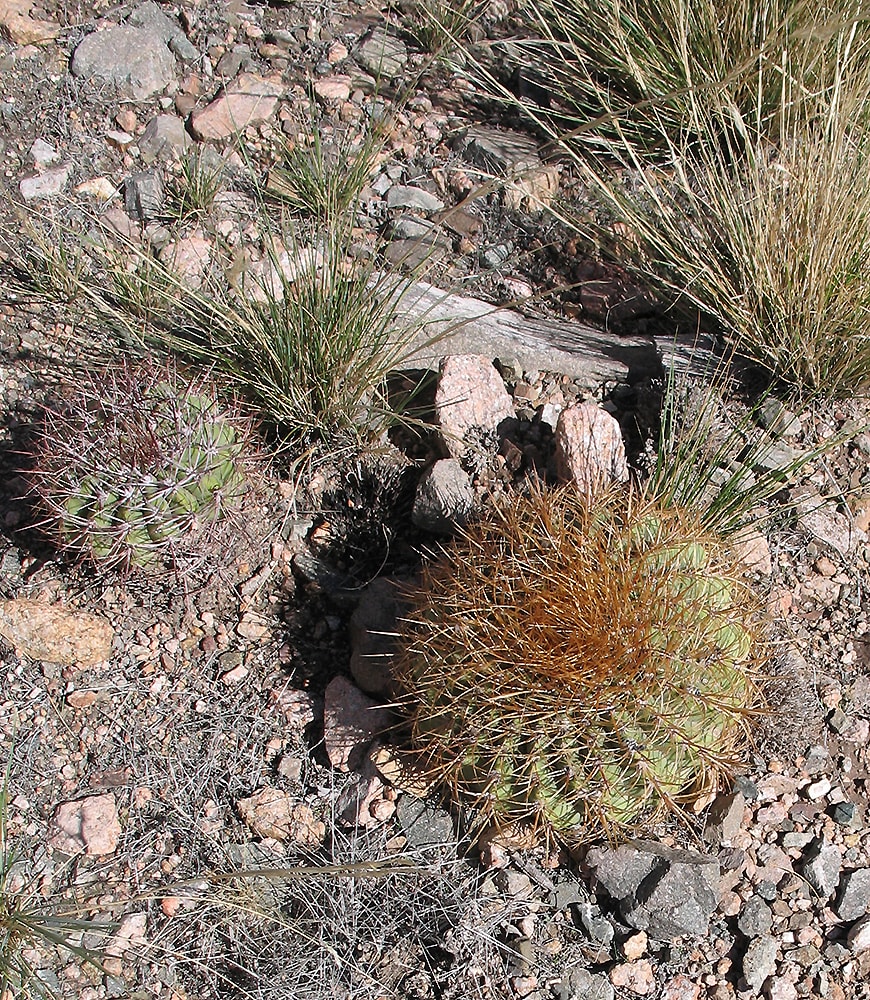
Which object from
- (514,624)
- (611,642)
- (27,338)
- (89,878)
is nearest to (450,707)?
(514,624)

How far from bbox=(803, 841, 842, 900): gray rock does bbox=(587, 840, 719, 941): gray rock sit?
10.0 inches

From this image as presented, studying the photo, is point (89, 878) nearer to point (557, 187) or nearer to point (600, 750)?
point (600, 750)

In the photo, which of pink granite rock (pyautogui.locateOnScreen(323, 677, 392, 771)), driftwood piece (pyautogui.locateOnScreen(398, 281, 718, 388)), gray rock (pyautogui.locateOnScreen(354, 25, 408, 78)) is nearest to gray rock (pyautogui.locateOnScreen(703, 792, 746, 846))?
pink granite rock (pyautogui.locateOnScreen(323, 677, 392, 771))

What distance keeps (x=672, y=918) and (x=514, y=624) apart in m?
0.76

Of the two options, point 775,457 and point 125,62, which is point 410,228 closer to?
point 125,62

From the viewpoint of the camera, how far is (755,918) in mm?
2322

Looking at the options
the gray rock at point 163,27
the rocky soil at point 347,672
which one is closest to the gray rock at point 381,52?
the rocky soil at point 347,672

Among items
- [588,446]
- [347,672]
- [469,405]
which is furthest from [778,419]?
[347,672]

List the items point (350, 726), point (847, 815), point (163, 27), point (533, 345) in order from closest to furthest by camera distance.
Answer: point (847, 815) → point (350, 726) → point (533, 345) → point (163, 27)

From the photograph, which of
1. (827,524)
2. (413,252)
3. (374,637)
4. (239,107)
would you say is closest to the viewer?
(374,637)

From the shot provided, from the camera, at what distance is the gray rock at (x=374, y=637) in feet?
8.64

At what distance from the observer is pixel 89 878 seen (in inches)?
93.0

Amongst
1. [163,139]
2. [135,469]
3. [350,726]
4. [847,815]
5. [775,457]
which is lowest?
[847,815]

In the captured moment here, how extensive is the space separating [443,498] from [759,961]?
136 centimetres
